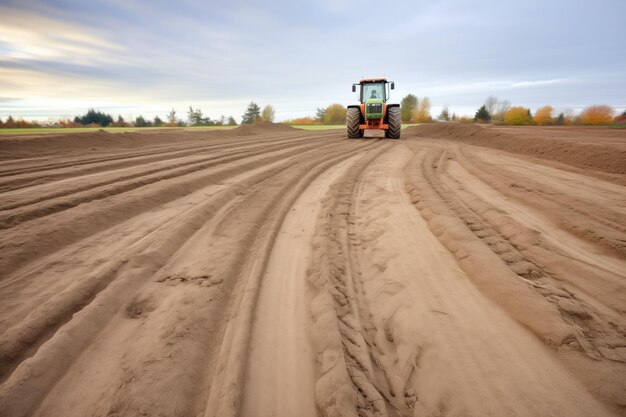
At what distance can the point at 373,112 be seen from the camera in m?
14.0

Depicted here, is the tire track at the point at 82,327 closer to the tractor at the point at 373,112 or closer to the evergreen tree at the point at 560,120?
the tractor at the point at 373,112

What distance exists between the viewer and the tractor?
45.9 ft

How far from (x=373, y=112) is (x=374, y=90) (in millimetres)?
1829

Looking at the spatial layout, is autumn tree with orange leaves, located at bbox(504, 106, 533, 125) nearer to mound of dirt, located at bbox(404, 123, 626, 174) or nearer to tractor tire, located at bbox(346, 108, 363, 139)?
mound of dirt, located at bbox(404, 123, 626, 174)

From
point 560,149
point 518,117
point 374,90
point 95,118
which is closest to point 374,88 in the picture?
point 374,90

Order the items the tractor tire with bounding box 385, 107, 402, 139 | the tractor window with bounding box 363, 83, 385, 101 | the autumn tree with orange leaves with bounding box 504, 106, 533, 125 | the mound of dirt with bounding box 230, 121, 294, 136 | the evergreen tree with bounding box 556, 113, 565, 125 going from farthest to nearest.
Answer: the autumn tree with orange leaves with bounding box 504, 106, 533, 125 → the evergreen tree with bounding box 556, 113, 565, 125 → the mound of dirt with bounding box 230, 121, 294, 136 → the tractor window with bounding box 363, 83, 385, 101 → the tractor tire with bounding box 385, 107, 402, 139

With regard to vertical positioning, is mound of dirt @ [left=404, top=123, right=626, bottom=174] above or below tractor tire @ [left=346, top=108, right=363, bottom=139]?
below

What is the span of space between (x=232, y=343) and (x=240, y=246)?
1.33 metres

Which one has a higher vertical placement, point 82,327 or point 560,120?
point 560,120

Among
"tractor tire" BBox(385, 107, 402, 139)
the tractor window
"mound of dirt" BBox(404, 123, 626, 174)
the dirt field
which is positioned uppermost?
the tractor window

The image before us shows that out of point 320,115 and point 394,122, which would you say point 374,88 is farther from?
point 320,115

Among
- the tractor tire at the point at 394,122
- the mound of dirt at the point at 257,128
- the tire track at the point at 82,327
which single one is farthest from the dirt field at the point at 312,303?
the mound of dirt at the point at 257,128

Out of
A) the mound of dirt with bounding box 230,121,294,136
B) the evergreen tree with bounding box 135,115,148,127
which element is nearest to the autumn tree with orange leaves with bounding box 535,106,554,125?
the mound of dirt with bounding box 230,121,294,136

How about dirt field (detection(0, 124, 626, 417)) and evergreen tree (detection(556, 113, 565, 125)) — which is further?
evergreen tree (detection(556, 113, 565, 125))
